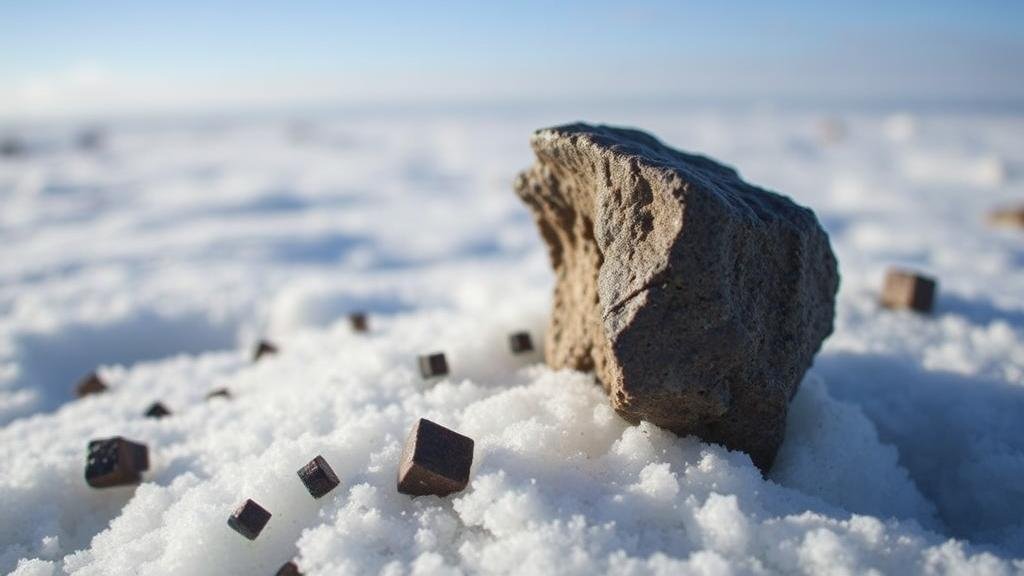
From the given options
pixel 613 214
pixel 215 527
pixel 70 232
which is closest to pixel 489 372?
pixel 613 214

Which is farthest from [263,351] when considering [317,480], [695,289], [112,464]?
[695,289]

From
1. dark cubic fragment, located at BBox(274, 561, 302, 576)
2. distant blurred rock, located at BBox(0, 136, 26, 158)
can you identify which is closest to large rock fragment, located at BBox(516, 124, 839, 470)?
dark cubic fragment, located at BBox(274, 561, 302, 576)

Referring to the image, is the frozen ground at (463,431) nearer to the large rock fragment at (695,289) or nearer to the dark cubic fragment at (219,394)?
the dark cubic fragment at (219,394)

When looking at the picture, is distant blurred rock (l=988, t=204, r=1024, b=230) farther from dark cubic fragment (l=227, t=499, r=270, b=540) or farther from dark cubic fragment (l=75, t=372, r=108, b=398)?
dark cubic fragment (l=75, t=372, r=108, b=398)

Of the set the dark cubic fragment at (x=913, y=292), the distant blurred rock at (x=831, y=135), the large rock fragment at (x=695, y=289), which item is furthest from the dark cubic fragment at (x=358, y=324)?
the distant blurred rock at (x=831, y=135)

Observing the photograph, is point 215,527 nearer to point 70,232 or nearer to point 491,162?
point 70,232

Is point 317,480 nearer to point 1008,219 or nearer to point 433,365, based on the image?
point 433,365
